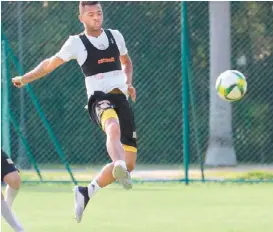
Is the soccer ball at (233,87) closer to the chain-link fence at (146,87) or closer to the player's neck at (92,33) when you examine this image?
the player's neck at (92,33)

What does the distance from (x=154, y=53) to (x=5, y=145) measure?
5.94m

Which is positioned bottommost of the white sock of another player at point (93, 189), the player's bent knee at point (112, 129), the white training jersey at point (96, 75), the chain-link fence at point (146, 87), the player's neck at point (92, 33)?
the chain-link fence at point (146, 87)

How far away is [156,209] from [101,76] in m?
2.25

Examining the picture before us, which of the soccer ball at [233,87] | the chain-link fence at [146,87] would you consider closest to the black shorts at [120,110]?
the soccer ball at [233,87]

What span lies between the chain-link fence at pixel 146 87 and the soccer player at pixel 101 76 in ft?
33.3

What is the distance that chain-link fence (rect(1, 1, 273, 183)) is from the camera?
64.0 ft

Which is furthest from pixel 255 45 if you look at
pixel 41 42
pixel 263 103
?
pixel 41 42

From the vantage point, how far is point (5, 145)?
15188 millimetres

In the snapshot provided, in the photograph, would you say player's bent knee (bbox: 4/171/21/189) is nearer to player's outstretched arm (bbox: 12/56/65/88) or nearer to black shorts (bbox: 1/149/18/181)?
black shorts (bbox: 1/149/18/181)

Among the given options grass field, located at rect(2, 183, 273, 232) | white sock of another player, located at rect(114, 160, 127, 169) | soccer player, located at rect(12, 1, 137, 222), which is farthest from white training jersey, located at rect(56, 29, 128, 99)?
grass field, located at rect(2, 183, 273, 232)

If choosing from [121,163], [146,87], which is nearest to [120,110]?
[121,163]

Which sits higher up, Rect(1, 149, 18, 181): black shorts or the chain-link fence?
Rect(1, 149, 18, 181): black shorts

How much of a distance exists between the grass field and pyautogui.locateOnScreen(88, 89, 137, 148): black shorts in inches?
30.7

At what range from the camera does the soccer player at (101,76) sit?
8422 millimetres
